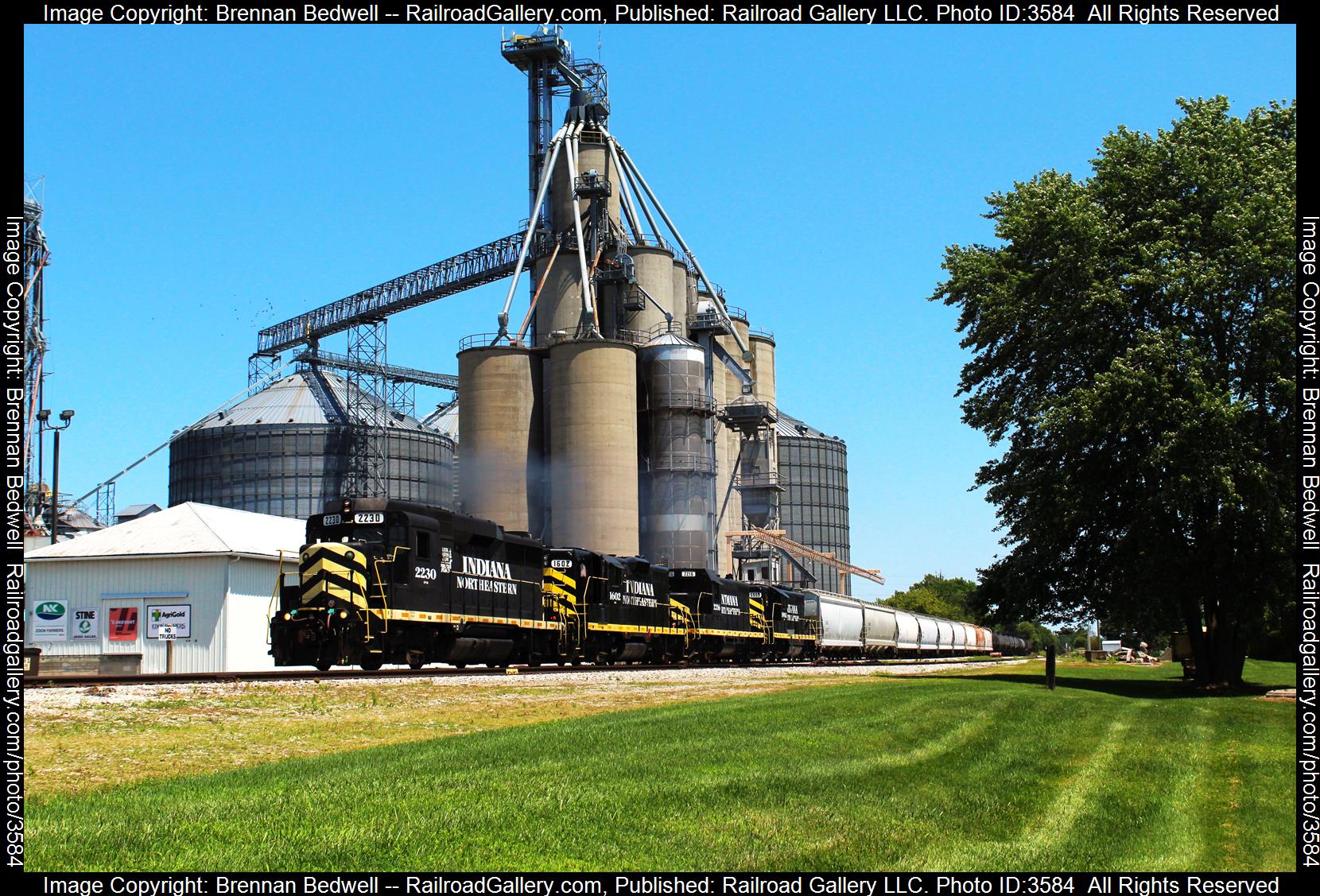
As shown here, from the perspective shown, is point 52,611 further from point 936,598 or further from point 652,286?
point 936,598

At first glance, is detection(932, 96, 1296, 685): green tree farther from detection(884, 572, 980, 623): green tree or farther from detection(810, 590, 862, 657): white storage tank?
detection(884, 572, 980, 623): green tree

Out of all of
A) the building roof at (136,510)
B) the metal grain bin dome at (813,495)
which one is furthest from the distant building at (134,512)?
the metal grain bin dome at (813,495)

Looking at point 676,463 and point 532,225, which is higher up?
point 532,225

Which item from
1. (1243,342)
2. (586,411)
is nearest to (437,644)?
(1243,342)

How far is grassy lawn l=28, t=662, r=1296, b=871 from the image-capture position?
24.9 ft

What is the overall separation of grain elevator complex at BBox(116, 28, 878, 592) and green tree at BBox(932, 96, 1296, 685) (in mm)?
42270

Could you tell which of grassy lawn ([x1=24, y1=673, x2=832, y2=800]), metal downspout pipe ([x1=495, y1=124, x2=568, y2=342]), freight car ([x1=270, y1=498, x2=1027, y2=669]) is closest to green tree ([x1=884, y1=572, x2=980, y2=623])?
metal downspout pipe ([x1=495, y1=124, x2=568, y2=342])

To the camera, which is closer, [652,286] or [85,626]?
[85,626]

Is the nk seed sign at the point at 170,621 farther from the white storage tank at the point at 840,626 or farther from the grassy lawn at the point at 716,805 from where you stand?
the white storage tank at the point at 840,626

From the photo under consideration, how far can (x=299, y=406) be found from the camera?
318 feet

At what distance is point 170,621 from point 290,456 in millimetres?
56633

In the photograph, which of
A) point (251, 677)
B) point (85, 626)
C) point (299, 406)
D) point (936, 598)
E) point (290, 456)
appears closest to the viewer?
point (251, 677)

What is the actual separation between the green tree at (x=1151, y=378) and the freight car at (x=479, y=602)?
498 inches

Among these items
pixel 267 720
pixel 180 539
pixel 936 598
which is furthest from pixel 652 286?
pixel 936 598
